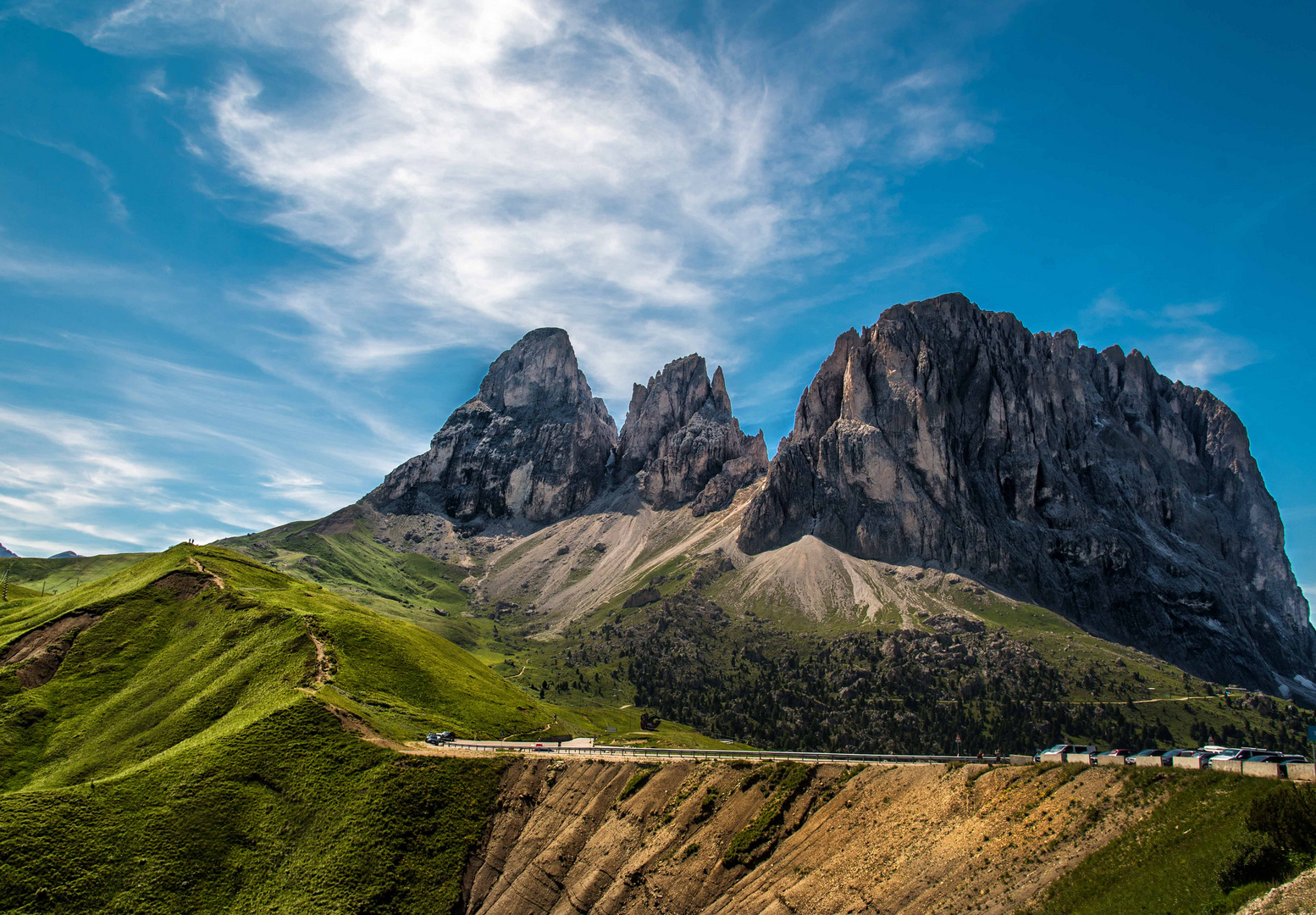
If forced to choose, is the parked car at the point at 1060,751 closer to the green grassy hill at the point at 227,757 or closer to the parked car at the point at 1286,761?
the parked car at the point at 1286,761

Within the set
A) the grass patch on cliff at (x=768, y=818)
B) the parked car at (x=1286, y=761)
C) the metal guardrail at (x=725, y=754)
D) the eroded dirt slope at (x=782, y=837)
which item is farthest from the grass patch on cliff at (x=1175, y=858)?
→ the grass patch on cliff at (x=768, y=818)

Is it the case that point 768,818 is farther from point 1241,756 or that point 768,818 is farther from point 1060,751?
point 1241,756

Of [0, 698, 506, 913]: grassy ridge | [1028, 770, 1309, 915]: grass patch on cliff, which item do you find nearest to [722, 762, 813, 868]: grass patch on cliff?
[1028, 770, 1309, 915]: grass patch on cliff

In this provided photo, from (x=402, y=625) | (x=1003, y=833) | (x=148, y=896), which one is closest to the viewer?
(x=1003, y=833)

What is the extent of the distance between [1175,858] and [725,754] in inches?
1716

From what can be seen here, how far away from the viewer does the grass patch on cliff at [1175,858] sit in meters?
38.8

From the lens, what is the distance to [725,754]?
78938 mm

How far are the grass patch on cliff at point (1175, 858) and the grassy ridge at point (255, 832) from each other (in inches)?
2106

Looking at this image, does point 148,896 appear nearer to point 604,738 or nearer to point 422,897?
point 422,897

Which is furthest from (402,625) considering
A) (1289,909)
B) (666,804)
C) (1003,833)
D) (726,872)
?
(1289,909)

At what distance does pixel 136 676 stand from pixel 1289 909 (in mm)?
123559

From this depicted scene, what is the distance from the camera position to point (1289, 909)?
33.7 m

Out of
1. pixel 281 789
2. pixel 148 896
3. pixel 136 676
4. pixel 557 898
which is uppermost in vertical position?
pixel 136 676

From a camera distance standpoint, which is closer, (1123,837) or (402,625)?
(1123,837)
